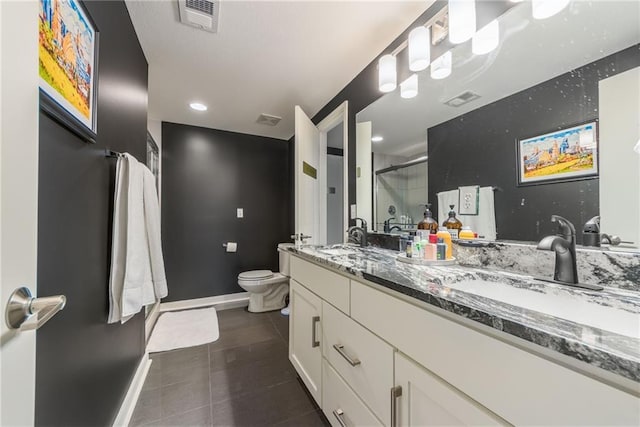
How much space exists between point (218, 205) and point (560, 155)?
314cm

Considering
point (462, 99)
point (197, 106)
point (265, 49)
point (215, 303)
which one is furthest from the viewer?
point (215, 303)

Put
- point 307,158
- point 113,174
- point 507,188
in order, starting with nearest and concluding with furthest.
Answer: point 507,188
point 113,174
point 307,158

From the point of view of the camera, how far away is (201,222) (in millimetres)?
3064

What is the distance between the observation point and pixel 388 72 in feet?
5.16

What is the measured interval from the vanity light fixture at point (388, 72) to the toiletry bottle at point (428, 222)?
32.2 inches

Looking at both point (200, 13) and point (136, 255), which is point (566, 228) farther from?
point (200, 13)

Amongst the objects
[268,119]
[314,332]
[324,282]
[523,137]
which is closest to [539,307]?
[523,137]

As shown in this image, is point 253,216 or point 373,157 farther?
point 253,216

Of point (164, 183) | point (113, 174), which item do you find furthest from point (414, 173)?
point (164, 183)

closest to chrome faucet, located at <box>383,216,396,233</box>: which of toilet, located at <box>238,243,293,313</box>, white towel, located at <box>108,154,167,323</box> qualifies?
toilet, located at <box>238,243,293,313</box>

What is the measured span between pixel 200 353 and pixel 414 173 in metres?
2.10

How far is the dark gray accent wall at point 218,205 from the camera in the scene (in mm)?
2941

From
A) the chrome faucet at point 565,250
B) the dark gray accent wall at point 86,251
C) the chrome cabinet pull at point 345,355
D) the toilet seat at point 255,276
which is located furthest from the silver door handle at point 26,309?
the toilet seat at point 255,276

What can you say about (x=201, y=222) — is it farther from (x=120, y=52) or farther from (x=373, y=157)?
(x=373, y=157)
